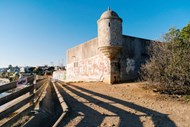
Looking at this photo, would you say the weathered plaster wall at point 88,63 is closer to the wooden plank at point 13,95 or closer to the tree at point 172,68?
the tree at point 172,68

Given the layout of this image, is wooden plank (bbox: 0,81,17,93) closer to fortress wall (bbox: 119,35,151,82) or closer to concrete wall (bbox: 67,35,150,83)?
concrete wall (bbox: 67,35,150,83)

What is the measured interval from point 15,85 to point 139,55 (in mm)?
14061

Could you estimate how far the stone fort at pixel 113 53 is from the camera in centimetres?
1519

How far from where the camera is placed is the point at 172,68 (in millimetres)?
10016

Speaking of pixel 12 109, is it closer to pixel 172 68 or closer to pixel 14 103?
pixel 14 103

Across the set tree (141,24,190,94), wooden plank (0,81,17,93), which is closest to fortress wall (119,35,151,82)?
tree (141,24,190,94)

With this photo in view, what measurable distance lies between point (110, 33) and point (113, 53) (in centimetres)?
169

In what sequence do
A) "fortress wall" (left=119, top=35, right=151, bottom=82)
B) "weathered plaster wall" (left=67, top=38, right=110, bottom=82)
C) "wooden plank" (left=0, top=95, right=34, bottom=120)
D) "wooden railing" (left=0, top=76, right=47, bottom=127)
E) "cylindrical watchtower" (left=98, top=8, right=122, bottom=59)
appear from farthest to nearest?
1. "weathered plaster wall" (left=67, top=38, right=110, bottom=82)
2. "fortress wall" (left=119, top=35, right=151, bottom=82)
3. "cylindrical watchtower" (left=98, top=8, right=122, bottom=59)
4. "wooden railing" (left=0, top=76, right=47, bottom=127)
5. "wooden plank" (left=0, top=95, right=34, bottom=120)

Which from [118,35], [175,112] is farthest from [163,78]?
[118,35]

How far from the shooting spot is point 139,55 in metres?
17.6

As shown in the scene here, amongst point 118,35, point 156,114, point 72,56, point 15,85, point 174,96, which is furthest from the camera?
point 72,56

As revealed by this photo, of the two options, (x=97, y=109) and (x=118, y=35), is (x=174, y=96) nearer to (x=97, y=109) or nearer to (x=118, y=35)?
(x=97, y=109)

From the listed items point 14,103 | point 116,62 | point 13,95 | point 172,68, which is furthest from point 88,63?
point 13,95

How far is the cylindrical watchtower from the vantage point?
49.6ft
